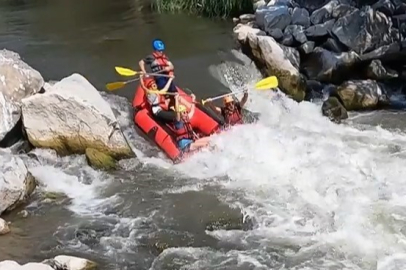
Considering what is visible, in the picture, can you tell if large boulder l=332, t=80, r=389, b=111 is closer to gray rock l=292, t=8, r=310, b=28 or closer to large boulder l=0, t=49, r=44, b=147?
gray rock l=292, t=8, r=310, b=28

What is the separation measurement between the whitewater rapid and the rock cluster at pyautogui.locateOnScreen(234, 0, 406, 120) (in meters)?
0.60

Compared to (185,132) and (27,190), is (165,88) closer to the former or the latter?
(185,132)

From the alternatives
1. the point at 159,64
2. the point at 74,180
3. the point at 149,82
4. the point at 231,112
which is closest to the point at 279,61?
the point at 231,112

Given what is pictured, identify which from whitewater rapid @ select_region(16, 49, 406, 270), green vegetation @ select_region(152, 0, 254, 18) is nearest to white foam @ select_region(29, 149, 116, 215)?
whitewater rapid @ select_region(16, 49, 406, 270)

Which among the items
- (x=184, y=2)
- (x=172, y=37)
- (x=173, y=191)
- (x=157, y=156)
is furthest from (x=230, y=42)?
(x=173, y=191)

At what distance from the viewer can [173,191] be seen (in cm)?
624

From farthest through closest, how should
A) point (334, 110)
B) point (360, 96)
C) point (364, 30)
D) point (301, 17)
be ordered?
1. point (301, 17)
2. point (364, 30)
3. point (360, 96)
4. point (334, 110)

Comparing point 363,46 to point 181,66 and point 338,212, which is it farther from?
point 338,212

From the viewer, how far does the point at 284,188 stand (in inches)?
243

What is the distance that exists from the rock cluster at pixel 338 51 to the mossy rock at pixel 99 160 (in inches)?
115

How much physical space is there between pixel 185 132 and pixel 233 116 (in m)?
0.60

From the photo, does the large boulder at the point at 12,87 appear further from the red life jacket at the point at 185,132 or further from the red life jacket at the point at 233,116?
the red life jacket at the point at 233,116

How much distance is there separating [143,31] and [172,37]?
2.44 ft

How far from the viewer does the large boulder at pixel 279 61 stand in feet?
29.1
